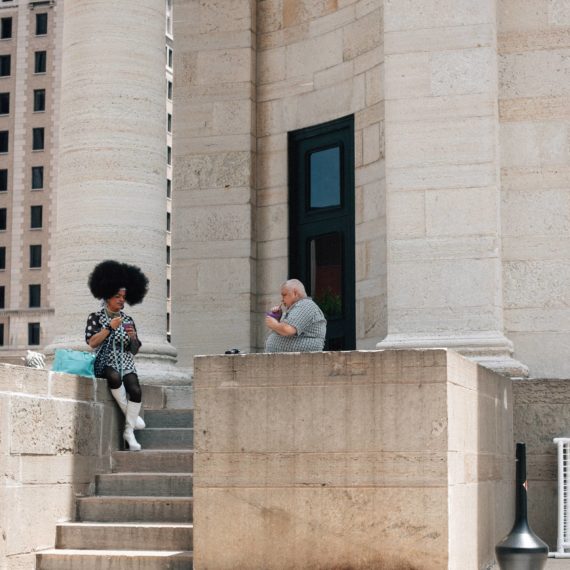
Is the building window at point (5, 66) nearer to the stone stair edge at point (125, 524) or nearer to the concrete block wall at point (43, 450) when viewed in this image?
the concrete block wall at point (43, 450)

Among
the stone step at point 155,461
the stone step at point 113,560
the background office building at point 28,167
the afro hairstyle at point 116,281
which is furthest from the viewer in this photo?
the background office building at point 28,167

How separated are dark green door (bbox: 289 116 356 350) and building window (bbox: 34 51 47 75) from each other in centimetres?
8918

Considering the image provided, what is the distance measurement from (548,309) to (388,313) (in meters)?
1.93

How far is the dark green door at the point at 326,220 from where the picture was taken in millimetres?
18109

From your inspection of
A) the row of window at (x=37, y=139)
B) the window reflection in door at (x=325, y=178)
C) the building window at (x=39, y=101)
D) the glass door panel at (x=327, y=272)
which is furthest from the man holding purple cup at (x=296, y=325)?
the building window at (x=39, y=101)

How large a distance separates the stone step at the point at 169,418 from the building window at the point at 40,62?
93.3 m

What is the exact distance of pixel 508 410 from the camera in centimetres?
1377

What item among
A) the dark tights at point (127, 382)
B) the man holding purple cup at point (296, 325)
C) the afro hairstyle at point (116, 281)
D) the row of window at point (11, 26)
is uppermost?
the row of window at point (11, 26)

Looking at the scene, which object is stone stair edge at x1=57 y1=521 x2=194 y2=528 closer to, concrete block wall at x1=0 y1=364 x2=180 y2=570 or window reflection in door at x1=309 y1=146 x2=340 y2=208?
concrete block wall at x1=0 y1=364 x2=180 y2=570

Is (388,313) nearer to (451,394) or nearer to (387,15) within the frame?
(387,15)

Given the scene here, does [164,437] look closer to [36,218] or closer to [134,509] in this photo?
[134,509]

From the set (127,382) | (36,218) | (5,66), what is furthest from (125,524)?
(5,66)

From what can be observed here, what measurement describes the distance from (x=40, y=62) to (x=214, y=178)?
293 ft

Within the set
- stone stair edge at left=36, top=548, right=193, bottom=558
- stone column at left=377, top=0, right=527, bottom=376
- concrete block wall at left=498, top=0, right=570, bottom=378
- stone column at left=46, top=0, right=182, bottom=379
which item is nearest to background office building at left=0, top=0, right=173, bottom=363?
stone column at left=46, top=0, right=182, bottom=379
